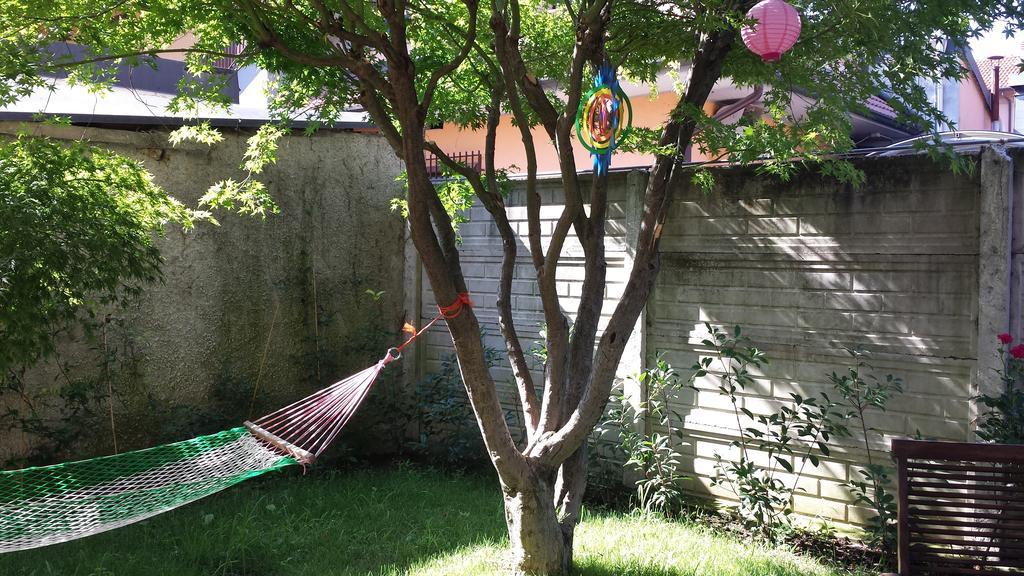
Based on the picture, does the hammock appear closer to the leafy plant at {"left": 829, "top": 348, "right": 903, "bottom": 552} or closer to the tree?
the tree

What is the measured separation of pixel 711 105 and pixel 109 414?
223 inches

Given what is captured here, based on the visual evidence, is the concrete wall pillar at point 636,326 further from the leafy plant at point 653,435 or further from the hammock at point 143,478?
the hammock at point 143,478

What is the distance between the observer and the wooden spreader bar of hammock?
307 cm

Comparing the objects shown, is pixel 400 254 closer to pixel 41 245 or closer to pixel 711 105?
pixel 41 245

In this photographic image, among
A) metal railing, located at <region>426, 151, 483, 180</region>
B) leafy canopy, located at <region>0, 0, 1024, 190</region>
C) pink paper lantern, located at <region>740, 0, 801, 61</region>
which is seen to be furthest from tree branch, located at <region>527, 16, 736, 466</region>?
metal railing, located at <region>426, 151, 483, 180</region>

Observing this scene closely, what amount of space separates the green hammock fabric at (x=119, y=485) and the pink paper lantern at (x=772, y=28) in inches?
91.2

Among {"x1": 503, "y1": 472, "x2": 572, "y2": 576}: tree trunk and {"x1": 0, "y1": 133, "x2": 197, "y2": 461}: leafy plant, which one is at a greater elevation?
{"x1": 0, "y1": 133, "x2": 197, "y2": 461}: leafy plant

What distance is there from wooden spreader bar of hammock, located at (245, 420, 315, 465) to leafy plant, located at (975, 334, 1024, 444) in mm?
2719

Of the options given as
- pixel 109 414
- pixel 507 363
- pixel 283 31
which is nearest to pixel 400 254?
pixel 507 363

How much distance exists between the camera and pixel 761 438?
414 cm

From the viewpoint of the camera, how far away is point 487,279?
537cm

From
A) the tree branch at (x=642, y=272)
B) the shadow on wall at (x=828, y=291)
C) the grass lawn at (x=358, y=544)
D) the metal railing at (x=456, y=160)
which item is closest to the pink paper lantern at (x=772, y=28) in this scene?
the tree branch at (x=642, y=272)

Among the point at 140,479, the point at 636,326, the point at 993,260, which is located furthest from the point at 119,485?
the point at 993,260

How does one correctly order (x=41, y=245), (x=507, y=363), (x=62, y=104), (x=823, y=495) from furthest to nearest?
1. (x=507, y=363)
2. (x=62, y=104)
3. (x=823, y=495)
4. (x=41, y=245)
